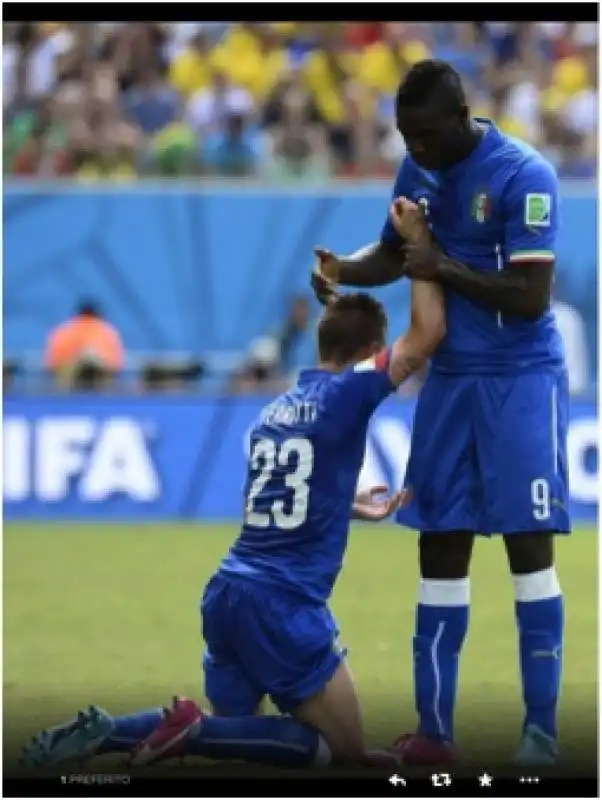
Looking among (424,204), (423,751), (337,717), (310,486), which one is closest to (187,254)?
(424,204)

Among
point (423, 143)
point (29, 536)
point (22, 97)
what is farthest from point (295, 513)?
point (22, 97)

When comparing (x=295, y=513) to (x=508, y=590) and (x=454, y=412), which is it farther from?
(x=508, y=590)

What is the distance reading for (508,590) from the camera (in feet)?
36.6

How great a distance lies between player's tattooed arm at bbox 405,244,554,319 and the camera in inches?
257

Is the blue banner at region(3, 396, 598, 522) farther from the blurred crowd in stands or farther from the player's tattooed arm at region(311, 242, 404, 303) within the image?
the player's tattooed arm at region(311, 242, 404, 303)

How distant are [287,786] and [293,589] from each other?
0.65 meters

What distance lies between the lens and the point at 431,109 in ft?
21.2

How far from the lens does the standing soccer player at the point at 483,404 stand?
6555 mm

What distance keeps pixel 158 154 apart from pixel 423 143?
11002mm

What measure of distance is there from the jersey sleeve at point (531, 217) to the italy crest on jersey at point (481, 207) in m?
0.07

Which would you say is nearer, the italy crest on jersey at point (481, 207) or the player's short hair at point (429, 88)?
the player's short hair at point (429, 88)

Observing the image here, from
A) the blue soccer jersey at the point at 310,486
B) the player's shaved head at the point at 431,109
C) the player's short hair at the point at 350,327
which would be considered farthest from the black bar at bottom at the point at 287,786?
the player's shaved head at the point at 431,109

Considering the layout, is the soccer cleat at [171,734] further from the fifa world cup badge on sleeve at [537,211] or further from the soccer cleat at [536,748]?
the fifa world cup badge on sleeve at [537,211]

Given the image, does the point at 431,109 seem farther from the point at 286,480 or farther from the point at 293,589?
the point at 293,589
